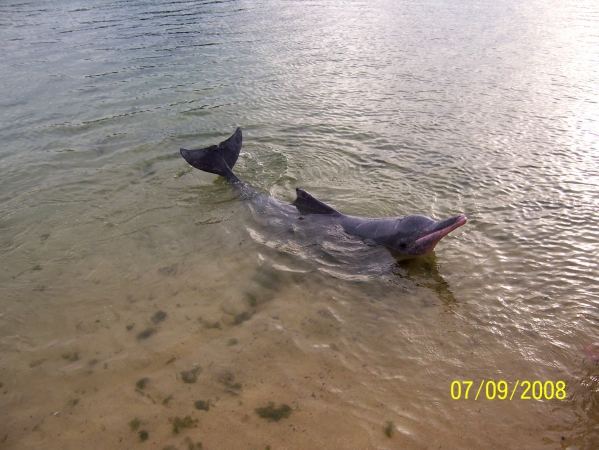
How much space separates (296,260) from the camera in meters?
5.95

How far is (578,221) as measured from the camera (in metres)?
6.45

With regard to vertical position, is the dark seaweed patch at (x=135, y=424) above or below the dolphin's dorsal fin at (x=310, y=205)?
below

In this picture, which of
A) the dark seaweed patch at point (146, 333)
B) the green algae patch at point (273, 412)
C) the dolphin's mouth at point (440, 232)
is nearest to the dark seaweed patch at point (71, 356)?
the dark seaweed patch at point (146, 333)

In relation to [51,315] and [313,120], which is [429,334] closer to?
[51,315]

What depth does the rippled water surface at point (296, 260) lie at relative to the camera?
3881 mm

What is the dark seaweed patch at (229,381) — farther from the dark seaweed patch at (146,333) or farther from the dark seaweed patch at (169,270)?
the dark seaweed patch at (169,270)

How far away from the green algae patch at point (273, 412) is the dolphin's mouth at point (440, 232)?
2.88m

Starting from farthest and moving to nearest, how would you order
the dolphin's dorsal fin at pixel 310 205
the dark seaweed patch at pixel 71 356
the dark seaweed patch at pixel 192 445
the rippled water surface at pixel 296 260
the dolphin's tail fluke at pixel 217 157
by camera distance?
1. the dolphin's tail fluke at pixel 217 157
2. the dolphin's dorsal fin at pixel 310 205
3. the dark seaweed patch at pixel 71 356
4. the rippled water surface at pixel 296 260
5. the dark seaweed patch at pixel 192 445

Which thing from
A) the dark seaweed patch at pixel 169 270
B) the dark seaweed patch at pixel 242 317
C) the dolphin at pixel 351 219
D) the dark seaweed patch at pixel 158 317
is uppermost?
the dolphin at pixel 351 219

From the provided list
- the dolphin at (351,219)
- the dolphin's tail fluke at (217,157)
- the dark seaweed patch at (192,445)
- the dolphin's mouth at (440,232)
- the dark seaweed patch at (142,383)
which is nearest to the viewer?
the dark seaweed patch at (192,445)

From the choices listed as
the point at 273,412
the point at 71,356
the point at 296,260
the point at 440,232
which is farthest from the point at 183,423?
the point at 440,232

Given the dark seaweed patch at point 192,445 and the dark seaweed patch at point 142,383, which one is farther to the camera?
the dark seaweed patch at point 142,383
